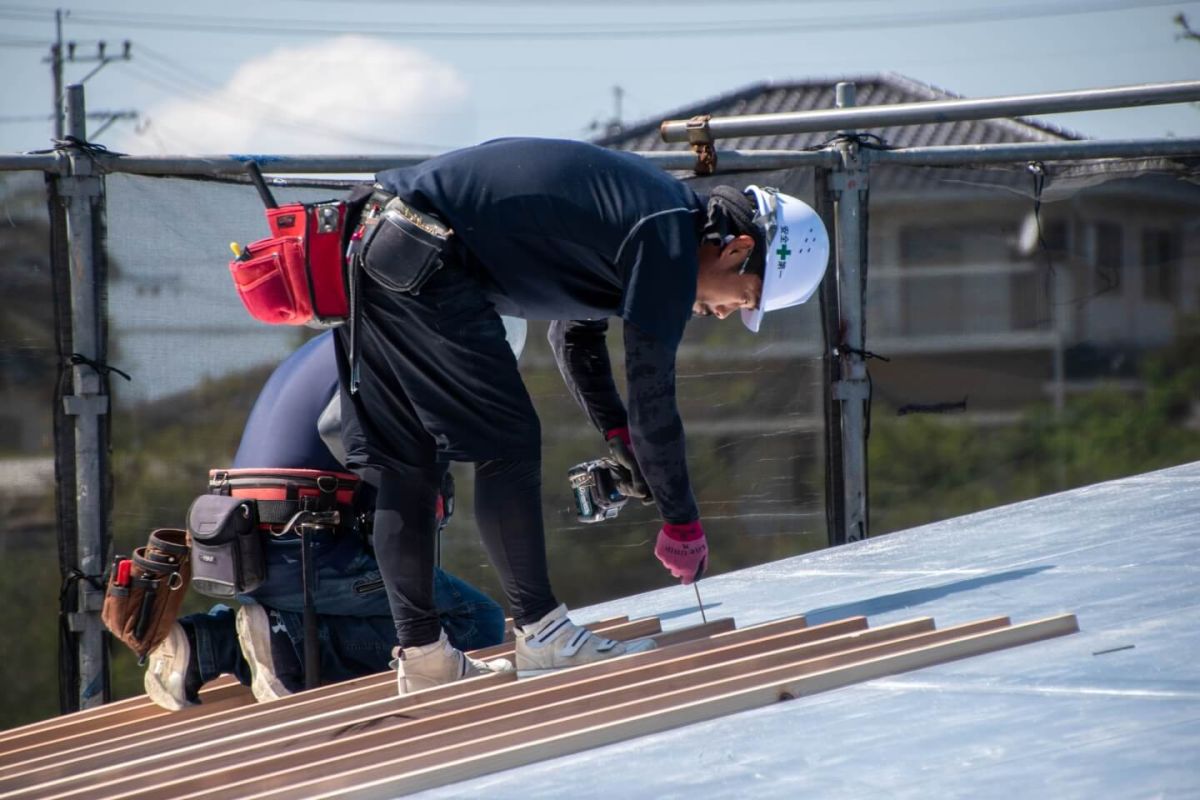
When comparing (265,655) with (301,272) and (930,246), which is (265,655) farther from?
(930,246)

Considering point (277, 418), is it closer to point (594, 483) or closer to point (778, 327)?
point (594, 483)

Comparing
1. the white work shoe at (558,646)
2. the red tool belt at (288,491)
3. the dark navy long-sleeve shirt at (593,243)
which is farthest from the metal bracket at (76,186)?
the white work shoe at (558,646)

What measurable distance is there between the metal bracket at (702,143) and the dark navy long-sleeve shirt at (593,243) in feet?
4.16

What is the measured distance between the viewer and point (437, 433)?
280 cm

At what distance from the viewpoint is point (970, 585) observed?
3.30 m

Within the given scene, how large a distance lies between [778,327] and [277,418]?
223 centimetres

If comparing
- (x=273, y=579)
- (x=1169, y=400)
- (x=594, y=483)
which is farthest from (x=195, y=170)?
(x=1169, y=400)

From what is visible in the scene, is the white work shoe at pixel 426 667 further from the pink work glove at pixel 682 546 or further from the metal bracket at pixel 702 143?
the metal bracket at pixel 702 143

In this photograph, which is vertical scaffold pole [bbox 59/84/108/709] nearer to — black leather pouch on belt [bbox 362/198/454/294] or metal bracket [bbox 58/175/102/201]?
metal bracket [bbox 58/175/102/201]

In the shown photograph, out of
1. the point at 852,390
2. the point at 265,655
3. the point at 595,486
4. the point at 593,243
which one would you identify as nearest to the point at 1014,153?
the point at 852,390

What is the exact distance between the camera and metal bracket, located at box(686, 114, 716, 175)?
13.6ft

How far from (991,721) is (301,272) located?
66.8 inches

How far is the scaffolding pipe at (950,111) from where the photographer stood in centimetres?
410

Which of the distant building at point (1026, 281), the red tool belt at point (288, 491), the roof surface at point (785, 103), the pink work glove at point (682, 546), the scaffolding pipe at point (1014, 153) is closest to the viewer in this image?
the pink work glove at point (682, 546)
